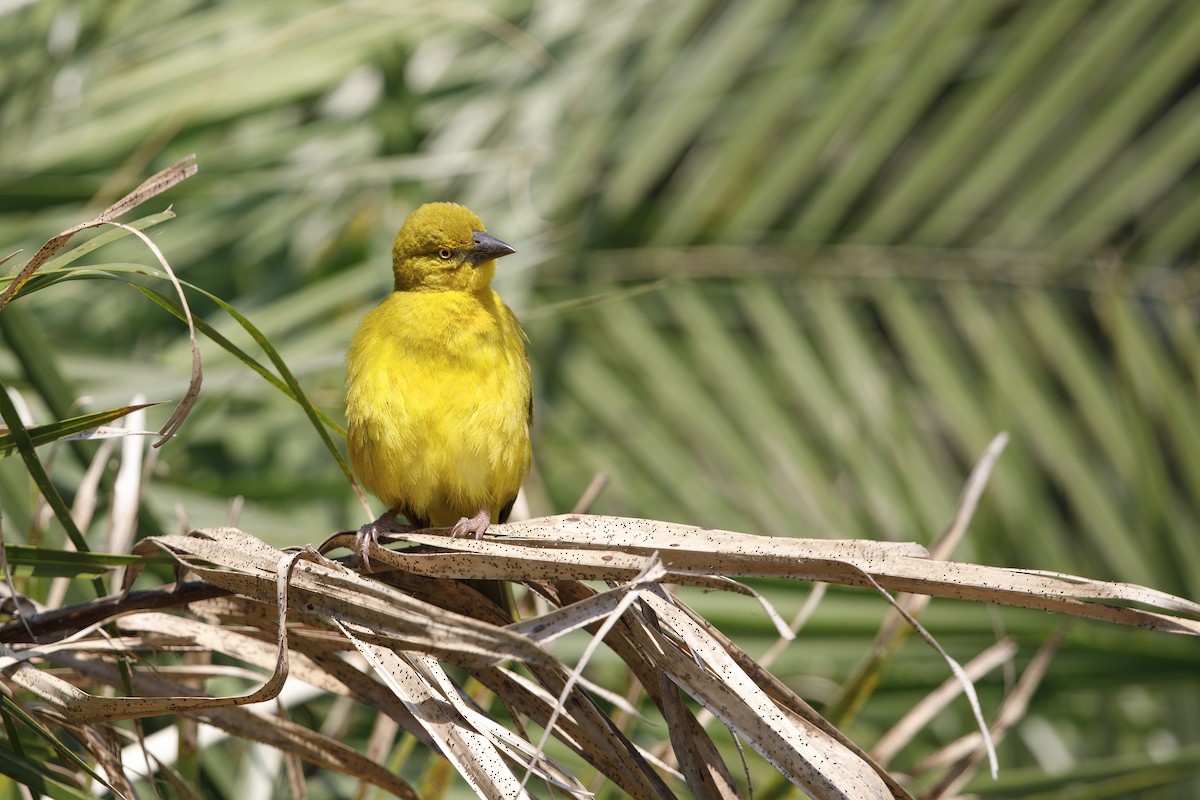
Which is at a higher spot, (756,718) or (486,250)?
(486,250)

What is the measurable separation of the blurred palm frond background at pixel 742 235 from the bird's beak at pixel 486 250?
10.5 inches

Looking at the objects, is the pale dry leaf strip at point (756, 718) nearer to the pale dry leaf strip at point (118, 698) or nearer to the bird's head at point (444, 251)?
the pale dry leaf strip at point (118, 698)

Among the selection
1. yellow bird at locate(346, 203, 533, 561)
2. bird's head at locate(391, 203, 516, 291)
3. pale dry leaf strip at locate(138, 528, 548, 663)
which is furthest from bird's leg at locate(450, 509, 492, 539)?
bird's head at locate(391, 203, 516, 291)

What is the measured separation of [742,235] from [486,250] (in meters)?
1.12

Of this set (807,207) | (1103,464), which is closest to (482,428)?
(807,207)

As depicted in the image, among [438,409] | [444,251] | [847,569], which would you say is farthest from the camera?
[444,251]

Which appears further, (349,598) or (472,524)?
(472,524)

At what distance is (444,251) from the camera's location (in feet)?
10.2

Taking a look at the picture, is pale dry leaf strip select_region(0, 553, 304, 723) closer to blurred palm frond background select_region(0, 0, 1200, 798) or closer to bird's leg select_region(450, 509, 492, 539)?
bird's leg select_region(450, 509, 492, 539)

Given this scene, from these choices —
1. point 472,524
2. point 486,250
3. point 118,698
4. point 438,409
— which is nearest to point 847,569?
point 118,698

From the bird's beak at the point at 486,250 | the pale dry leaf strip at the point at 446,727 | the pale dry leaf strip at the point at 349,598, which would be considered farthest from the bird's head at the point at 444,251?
the pale dry leaf strip at the point at 446,727

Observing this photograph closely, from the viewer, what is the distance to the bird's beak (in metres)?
3.11

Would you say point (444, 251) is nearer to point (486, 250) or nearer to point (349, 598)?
point (486, 250)

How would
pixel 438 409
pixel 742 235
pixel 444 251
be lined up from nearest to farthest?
pixel 438 409
pixel 444 251
pixel 742 235
